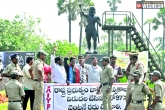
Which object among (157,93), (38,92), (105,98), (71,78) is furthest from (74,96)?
(157,93)

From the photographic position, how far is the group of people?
41.6 feet

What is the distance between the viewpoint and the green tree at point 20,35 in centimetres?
5961

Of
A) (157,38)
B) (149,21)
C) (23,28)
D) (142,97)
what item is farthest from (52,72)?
(157,38)

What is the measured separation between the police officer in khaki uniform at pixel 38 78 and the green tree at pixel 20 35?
42052 millimetres

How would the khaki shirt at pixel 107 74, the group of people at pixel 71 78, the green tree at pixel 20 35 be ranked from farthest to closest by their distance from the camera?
the green tree at pixel 20 35, the khaki shirt at pixel 107 74, the group of people at pixel 71 78

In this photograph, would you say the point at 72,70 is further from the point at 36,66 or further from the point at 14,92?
the point at 14,92

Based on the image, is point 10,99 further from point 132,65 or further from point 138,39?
point 138,39

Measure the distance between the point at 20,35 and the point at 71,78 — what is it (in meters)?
Answer: 59.0

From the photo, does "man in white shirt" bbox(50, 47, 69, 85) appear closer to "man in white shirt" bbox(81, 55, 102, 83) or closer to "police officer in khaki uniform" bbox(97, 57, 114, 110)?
"man in white shirt" bbox(81, 55, 102, 83)

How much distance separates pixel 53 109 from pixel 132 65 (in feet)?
11.0

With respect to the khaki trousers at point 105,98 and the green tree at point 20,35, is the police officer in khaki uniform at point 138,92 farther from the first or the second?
the green tree at point 20,35

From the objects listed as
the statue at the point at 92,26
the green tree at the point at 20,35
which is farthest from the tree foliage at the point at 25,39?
the statue at the point at 92,26

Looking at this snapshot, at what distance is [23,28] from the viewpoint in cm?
7631

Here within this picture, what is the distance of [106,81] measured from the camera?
50.4 ft
